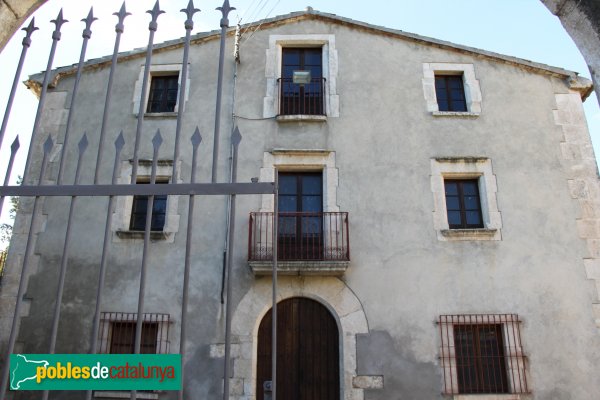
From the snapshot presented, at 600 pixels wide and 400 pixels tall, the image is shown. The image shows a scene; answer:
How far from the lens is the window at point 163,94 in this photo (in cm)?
1036

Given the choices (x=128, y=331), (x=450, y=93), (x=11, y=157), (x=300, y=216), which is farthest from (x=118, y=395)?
(x=450, y=93)

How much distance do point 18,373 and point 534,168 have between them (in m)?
9.12

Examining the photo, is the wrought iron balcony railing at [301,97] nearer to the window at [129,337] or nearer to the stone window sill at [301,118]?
the stone window sill at [301,118]

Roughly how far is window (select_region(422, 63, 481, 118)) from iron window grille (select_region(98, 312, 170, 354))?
21.0 feet

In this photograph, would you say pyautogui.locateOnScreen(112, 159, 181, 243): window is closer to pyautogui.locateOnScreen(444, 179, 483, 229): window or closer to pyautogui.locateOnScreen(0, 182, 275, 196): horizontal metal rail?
pyautogui.locateOnScreen(444, 179, 483, 229): window

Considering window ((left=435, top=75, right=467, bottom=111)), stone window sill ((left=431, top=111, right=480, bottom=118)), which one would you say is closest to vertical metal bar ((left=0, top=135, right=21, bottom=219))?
stone window sill ((left=431, top=111, right=480, bottom=118))

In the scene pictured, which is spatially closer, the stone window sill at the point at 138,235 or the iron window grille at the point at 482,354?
the iron window grille at the point at 482,354

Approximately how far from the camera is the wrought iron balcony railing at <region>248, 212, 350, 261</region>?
Answer: 28.5 ft

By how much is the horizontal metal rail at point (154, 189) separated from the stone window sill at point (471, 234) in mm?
6470

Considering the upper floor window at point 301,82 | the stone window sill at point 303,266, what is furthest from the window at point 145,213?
the upper floor window at point 301,82

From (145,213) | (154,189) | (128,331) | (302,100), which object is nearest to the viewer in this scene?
(154,189)

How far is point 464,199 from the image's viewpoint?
31.1ft

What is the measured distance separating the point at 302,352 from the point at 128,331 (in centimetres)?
294

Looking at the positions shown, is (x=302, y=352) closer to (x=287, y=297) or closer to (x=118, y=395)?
(x=287, y=297)
